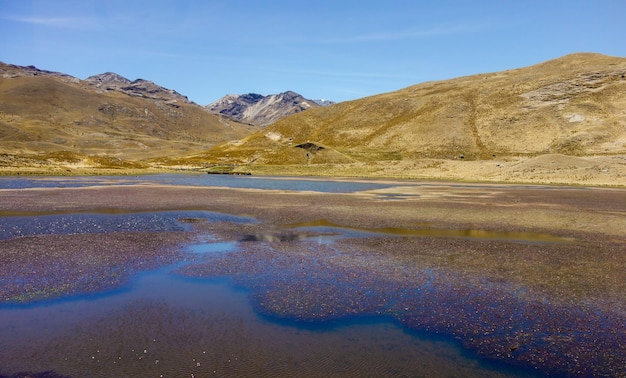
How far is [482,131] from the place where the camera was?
400ft

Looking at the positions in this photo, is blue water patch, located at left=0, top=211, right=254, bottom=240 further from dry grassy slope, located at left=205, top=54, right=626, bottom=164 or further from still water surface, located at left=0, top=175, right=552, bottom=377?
dry grassy slope, located at left=205, top=54, right=626, bottom=164

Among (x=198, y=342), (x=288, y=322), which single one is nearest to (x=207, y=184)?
(x=288, y=322)

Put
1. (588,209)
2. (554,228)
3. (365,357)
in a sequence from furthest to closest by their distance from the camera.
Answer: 1. (588,209)
2. (554,228)
3. (365,357)

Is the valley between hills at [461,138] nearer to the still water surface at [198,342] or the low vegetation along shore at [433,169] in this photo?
the low vegetation along shore at [433,169]

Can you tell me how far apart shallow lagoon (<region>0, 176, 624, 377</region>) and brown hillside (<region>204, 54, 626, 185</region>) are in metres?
69.1

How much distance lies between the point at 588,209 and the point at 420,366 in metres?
36.5

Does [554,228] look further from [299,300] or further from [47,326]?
[47,326]

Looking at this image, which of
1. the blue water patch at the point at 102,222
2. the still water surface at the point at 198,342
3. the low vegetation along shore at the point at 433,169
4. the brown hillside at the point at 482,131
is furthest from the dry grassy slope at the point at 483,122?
the still water surface at the point at 198,342

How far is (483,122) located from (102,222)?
122078mm

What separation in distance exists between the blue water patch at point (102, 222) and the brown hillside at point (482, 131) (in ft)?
217

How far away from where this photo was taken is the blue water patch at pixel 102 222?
A: 2492 centimetres

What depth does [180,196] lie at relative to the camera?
4622 cm

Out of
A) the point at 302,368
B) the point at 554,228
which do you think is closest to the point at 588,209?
the point at 554,228

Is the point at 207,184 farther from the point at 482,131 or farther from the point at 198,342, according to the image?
Result: the point at 482,131
